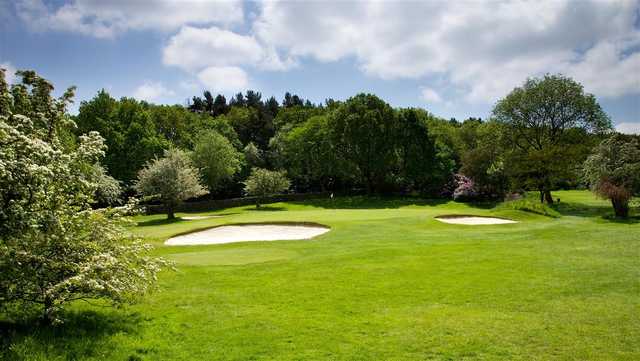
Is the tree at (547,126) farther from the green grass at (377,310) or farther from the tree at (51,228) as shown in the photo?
the tree at (51,228)

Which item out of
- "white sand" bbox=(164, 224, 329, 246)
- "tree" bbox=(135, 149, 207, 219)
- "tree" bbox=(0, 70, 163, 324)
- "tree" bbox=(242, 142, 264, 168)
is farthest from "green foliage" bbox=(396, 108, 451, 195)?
"tree" bbox=(0, 70, 163, 324)

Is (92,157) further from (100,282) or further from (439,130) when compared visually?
(439,130)

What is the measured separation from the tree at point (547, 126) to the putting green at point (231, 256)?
135 ft

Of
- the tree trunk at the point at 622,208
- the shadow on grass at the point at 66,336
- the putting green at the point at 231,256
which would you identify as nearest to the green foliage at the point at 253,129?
the tree trunk at the point at 622,208

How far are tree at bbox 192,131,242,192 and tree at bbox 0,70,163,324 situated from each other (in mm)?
50326

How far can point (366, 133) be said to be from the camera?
6469 centimetres

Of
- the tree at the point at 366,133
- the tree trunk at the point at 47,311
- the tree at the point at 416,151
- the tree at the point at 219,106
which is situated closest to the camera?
the tree trunk at the point at 47,311

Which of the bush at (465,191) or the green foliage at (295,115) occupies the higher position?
the green foliage at (295,115)

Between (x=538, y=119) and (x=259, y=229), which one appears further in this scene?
(x=538, y=119)

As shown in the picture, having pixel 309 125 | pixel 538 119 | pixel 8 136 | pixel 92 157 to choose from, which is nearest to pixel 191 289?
pixel 92 157

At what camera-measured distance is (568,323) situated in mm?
10562

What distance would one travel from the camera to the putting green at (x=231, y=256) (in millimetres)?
18672

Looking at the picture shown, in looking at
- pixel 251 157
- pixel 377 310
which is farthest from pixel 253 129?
pixel 377 310

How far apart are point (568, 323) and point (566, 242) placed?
490 inches
